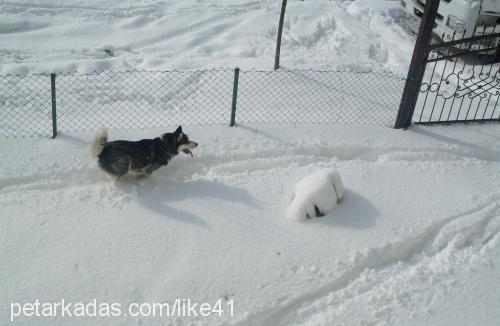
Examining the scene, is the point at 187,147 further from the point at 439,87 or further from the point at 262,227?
the point at 439,87

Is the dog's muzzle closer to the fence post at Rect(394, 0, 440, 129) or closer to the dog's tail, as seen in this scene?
the dog's tail

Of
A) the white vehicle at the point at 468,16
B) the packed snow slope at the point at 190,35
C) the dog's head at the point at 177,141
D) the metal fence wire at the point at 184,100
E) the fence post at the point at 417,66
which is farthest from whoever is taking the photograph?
the white vehicle at the point at 468,16

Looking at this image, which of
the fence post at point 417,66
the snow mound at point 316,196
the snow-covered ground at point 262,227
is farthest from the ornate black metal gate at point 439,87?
the snow mound at point 316,196

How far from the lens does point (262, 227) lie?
5129 millimetres

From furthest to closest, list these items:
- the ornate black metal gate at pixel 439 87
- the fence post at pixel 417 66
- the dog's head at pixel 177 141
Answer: the ornate black metal gate at pixel 439 87
the fence post at pixel 417 66
the dog's head at pixel 177 141

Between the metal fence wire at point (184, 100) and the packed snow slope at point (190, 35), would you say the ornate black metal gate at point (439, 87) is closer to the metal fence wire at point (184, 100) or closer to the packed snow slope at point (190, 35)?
the metal fence wire at point (184, 100)

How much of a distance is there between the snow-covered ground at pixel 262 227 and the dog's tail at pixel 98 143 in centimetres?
53

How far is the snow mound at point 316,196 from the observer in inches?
203

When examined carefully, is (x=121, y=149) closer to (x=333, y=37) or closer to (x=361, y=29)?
(x=333, y=37)

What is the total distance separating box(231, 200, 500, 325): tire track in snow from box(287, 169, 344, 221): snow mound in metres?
0.69

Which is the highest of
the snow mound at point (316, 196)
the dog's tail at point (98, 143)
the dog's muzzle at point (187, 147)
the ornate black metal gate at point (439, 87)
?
the ornate black metal gate at point (439, 87)

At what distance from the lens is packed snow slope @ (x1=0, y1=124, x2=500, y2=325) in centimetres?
431

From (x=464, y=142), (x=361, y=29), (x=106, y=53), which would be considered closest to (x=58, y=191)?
(x=106, y=53)

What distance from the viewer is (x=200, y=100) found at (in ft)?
24.5
